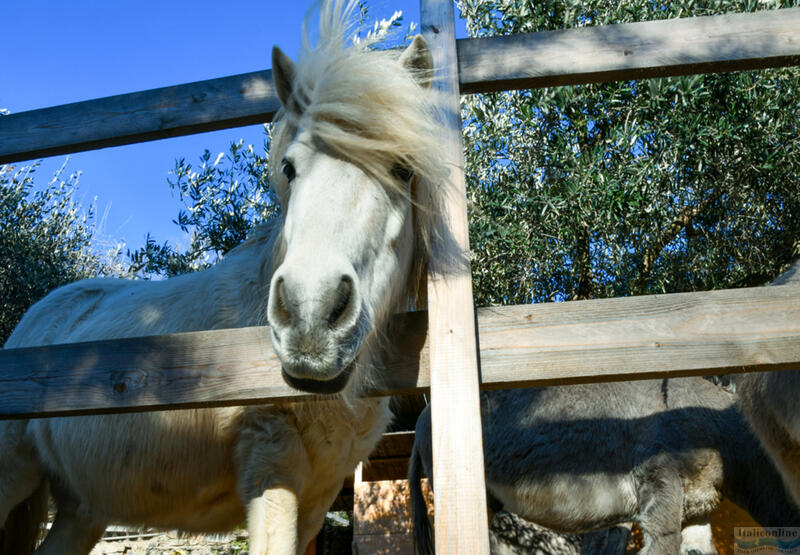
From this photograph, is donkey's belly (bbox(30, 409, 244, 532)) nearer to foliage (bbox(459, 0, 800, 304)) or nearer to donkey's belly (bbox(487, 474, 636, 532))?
donkey's belly (bbox(487, 474, 636, 532))

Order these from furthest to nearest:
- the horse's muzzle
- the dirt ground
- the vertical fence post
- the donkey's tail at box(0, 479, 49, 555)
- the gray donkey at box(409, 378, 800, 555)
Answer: the dirt ground → the gray donkey at box(409, 378, 800, 555) → the donkey's tail at box(0, 479, 49, 555) → the horse's muzzle → the vertical fence post

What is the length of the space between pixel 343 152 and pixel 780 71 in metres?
5.04

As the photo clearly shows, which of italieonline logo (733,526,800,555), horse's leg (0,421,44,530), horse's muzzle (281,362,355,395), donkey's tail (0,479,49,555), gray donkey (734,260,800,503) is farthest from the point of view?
italieonline logo (733,526,800,555)

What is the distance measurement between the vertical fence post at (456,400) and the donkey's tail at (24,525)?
10.1 ft

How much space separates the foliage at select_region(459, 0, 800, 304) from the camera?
17.6ft

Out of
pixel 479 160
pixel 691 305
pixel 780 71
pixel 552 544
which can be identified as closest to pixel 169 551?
pixel 552 544

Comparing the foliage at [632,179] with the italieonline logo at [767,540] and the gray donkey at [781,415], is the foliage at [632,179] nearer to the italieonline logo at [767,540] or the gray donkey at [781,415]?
the italieonline logo at [767,540]

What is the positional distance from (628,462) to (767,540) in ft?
3.46

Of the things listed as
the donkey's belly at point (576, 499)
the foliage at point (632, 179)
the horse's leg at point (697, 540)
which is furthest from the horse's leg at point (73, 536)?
the horse's leg at point (697, 540)

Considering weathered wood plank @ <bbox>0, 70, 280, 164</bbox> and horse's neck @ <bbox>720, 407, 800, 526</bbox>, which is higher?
weathered wood plank @ <bbox>0, 70, 280, 164</bbox>

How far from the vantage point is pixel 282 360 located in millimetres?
1588

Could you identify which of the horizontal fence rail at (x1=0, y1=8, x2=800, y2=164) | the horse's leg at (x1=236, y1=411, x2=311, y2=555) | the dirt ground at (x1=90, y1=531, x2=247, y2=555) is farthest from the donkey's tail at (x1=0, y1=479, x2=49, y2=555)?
the dirt ground at (x1=90, y1=531, x2=247, y2=555)

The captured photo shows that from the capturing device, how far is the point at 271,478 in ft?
7.95

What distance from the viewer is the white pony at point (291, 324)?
5.58 ft
